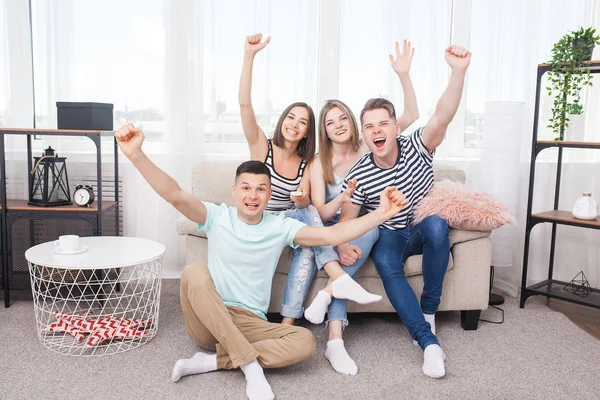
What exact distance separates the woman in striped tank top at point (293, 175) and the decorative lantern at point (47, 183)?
1.05 meters

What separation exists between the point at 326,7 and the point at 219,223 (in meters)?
1.79

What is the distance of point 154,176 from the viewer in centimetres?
188

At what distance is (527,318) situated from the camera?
276cm

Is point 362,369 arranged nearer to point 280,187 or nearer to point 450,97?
point 280,187

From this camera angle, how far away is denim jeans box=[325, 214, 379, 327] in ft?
7.47

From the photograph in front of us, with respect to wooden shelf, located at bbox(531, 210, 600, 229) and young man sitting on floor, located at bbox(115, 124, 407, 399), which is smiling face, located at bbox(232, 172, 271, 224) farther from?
wooden shelf, located at bbox(531, 210, 600, 229)

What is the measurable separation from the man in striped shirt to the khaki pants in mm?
459

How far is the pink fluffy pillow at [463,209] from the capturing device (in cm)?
242

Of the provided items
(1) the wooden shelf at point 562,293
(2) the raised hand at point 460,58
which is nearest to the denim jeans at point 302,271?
(2) the raised hand at point 460,58

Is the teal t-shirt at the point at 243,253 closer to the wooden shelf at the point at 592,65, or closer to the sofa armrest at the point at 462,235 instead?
the sofa armrest at the point at 462,235

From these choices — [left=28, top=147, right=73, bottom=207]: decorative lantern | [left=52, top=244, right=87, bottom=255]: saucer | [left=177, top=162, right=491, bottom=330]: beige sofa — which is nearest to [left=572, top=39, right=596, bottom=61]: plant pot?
[left=177, top=162, right=491, bottom=330]: beige sofa

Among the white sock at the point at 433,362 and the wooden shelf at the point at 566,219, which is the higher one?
the wooden shelf at the point at 566,219

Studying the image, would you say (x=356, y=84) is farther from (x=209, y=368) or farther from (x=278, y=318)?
(x=209, y=368)

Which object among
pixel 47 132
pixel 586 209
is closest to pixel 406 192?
pixel 586 209
